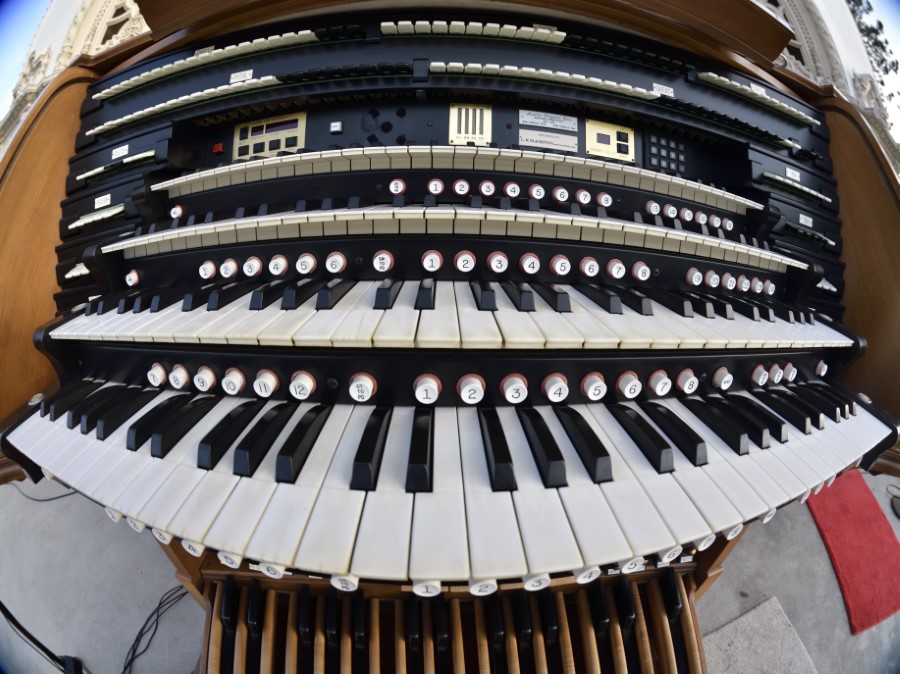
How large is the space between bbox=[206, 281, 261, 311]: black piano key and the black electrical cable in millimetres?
1452

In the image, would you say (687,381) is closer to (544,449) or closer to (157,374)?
(544,449)

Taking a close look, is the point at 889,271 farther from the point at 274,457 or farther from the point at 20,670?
the point at 20,670

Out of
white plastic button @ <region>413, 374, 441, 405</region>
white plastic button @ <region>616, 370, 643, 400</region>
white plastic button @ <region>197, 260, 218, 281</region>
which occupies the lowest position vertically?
white plastic button @ <region>413, 374, 441, 405</region>

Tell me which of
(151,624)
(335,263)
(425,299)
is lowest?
(151,624)

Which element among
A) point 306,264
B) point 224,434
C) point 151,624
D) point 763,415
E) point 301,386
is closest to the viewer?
point 224,434

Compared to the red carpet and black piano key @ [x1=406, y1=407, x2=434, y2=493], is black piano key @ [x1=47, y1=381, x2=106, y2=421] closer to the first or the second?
black piano key @ [x1=406, y1=407, x2=434, y2=493]

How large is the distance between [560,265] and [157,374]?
144 cm

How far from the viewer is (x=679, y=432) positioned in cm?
81

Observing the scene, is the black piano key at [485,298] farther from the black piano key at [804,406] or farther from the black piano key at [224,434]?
the black piano key at [804,406]

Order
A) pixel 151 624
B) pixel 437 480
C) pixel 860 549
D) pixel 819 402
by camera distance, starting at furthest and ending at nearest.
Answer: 1. pixel 860 549
2. pixel 151 624
3. pixel 819 402
4. pixel 437 480

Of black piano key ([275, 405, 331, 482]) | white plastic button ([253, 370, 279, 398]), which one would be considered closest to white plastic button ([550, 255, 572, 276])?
black piano key ([275, 405, 331, 482])

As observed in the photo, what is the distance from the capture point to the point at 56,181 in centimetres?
186

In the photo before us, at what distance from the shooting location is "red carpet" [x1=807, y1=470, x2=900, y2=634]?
1.55 meters

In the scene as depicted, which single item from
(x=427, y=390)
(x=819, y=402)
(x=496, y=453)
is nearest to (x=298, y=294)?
(x=427, y=390)
